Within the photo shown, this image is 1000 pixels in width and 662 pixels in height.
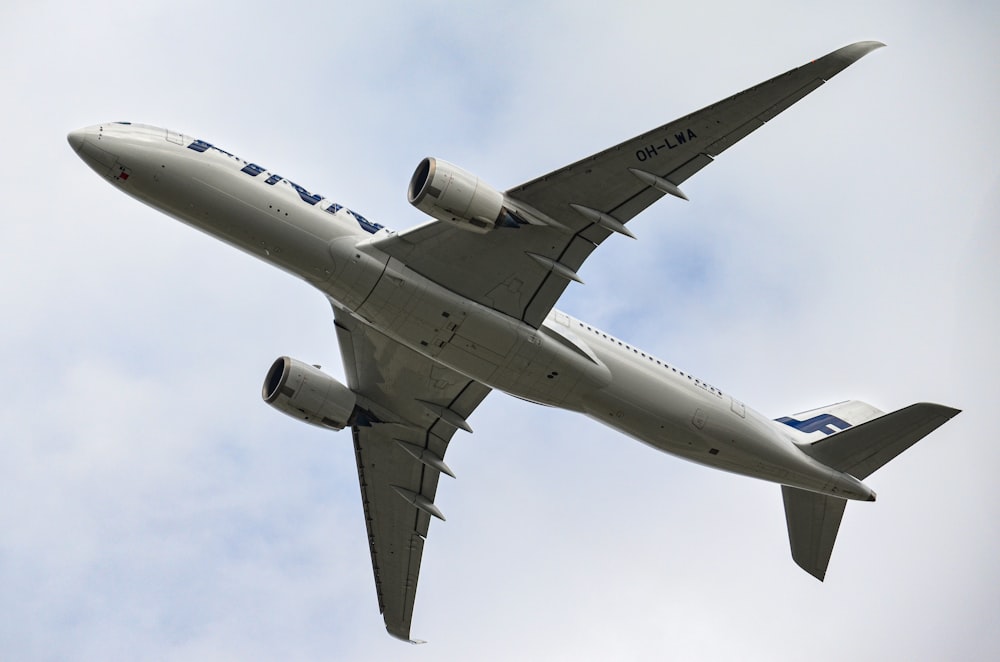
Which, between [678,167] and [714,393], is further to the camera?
[714,393]

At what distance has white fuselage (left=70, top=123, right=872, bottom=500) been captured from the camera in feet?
94.7

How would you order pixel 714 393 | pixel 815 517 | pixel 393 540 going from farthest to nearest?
pixel 393 540 < pixel 815 517 < pixel 714 393

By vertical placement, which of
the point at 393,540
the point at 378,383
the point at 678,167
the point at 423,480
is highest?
the point at 678,167

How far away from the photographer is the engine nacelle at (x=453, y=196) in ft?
91.6

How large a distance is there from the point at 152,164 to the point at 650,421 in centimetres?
1669

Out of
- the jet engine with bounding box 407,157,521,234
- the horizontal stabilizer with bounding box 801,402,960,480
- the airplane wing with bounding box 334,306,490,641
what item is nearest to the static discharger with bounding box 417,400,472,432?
the airplane wing with bounding box 334,306,490,641

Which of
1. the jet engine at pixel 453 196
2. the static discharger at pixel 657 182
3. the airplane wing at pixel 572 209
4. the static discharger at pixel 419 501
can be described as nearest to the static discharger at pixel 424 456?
the static discharger at pixel 419 501

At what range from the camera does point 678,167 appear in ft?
94.5

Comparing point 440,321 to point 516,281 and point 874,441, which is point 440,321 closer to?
point 516,281

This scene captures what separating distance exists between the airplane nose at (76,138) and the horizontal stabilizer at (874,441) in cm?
2425

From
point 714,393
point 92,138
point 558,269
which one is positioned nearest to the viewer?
point 92,138

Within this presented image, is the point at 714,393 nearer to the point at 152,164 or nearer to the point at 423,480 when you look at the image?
the point at 423,480

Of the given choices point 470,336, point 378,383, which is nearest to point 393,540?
point 378,383

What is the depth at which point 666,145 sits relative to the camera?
28.4 metres
